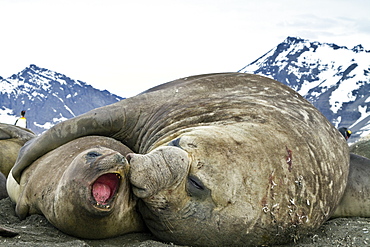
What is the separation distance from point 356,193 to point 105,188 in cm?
274

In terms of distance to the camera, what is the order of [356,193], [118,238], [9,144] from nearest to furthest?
1. [118,238]
2. [356,193]
3. [9,144]

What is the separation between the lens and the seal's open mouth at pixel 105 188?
3531mm

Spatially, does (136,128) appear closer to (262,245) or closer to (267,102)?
(267,102)

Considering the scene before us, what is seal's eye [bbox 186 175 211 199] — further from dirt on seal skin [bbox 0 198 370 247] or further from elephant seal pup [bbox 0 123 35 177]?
elephant seal pup [bbox 0 123 35 177]

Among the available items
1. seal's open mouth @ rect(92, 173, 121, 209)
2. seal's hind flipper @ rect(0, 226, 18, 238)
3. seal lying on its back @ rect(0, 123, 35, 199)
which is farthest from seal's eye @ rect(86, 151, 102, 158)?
seal lying on its back @ rect(0, 123, 35, 199)

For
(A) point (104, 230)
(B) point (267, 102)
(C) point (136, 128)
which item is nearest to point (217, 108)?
(B) point (267, 102)

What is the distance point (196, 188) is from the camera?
3.62m

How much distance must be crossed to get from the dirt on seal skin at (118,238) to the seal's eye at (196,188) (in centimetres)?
43

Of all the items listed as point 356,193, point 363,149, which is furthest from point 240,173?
point 363,149

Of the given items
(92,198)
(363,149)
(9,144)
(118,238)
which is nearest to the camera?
(92,198)

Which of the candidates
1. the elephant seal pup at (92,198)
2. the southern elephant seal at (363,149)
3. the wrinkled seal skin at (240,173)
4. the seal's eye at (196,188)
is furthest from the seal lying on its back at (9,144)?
the southern elephant seal at (363,149)

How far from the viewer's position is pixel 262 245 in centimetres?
376

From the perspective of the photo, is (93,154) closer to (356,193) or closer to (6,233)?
(6,233)

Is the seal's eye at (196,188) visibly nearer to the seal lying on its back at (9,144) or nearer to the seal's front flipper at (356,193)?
the seal's front flipper at (356,193)
